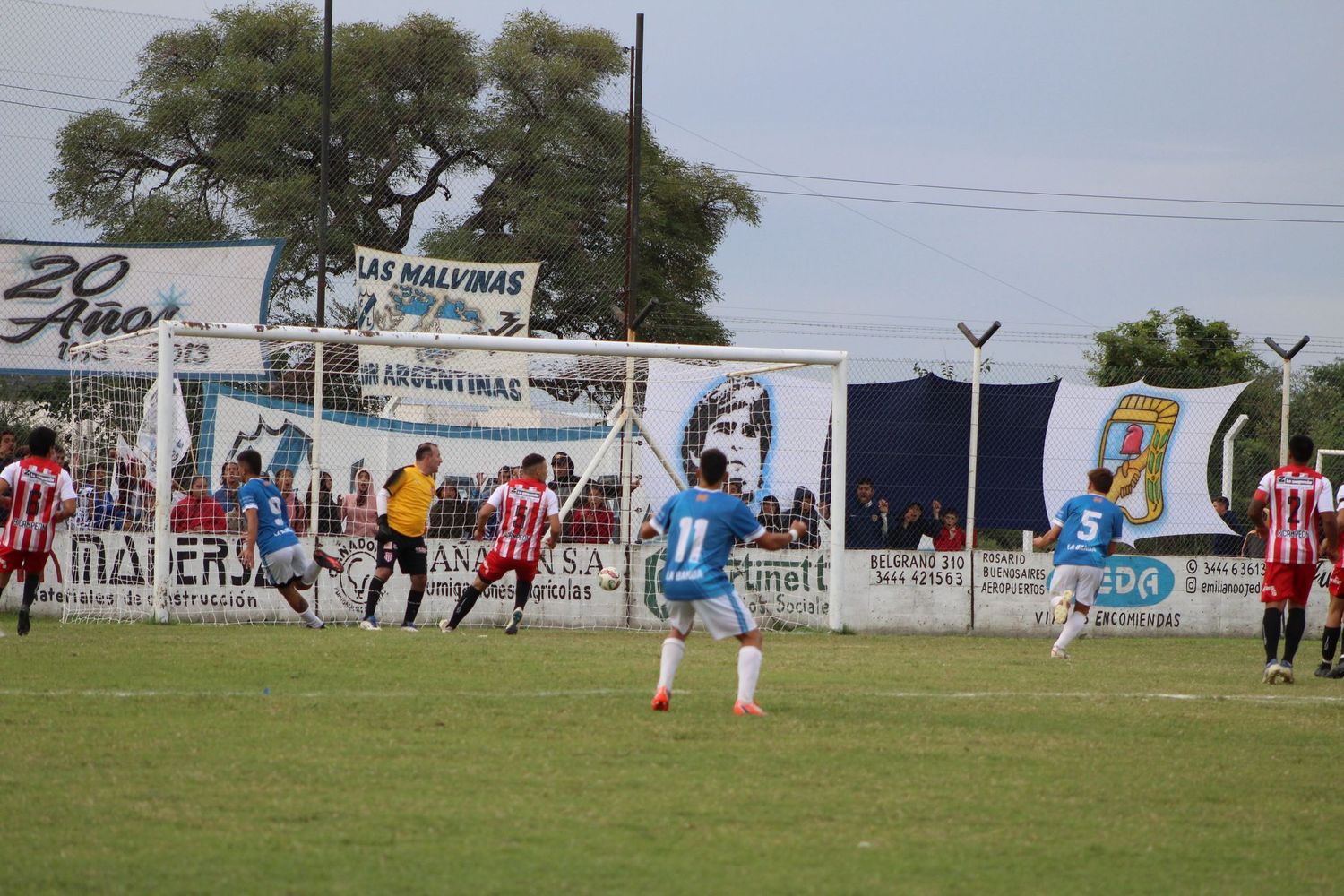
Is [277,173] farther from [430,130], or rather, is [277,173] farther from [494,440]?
[494,440]

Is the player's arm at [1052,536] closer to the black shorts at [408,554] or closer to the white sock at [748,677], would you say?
the white sock at [748,677]

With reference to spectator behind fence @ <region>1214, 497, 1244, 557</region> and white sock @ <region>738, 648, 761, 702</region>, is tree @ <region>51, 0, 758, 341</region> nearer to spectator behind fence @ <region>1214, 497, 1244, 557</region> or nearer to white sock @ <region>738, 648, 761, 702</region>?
spectator behind fence @ <region>1214, 497, 1244, 557</region>

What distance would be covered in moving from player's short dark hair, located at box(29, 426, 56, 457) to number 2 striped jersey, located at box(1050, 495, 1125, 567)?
963 centimetres

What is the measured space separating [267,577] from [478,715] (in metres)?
8.50

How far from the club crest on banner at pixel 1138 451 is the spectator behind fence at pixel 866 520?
281 centimetres

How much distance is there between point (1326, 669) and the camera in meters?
13.3

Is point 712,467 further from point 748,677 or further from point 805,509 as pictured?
point 805,509

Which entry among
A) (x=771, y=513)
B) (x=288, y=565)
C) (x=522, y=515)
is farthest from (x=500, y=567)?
(x=771, y=513)

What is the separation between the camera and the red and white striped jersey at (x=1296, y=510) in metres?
12.9

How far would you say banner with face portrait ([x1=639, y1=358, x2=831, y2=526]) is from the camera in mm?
18719

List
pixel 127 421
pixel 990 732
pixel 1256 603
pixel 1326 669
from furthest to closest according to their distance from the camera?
pixel 1256 603 < pixel 127 421 < pixel 1326 669 < pixel 990 732

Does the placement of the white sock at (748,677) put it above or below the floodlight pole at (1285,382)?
below

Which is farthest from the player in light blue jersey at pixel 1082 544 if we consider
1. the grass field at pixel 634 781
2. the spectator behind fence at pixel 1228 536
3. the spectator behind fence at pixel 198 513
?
the spectator behind fence at pixel 198 513

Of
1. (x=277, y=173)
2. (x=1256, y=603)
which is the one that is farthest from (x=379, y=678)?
(x=277, y=173)
